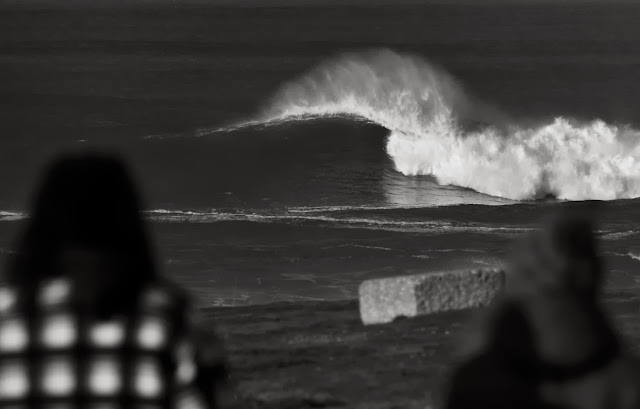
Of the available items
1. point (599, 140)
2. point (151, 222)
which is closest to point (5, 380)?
point (151, 222)

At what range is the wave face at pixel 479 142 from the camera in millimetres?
29891

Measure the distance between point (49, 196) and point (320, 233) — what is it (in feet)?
63.0

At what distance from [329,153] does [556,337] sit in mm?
28329

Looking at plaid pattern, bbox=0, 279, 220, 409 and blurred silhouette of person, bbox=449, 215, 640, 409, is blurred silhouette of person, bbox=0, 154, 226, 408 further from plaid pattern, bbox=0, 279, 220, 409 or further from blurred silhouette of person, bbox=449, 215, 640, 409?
blurred silhouette of person, bbox=449, 215, 640, 409

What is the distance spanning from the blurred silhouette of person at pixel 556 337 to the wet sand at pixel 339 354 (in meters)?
3.50

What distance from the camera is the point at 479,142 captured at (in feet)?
106

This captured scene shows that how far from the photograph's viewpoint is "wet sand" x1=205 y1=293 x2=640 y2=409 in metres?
6.69

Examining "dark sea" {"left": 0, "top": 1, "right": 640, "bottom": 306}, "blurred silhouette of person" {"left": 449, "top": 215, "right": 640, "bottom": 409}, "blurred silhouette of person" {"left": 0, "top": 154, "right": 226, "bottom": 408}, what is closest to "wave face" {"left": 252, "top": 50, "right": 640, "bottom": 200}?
"dark sea" {"left": 0, "top": 1, "right": 640, "bottom": 306}

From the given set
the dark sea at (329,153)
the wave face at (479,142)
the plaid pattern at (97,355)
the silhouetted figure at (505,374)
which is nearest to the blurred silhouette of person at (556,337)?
the silhouetted figure at (505,374)

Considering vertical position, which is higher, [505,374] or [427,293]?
[505,374]

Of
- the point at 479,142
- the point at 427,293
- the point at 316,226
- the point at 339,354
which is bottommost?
the point at 316,226

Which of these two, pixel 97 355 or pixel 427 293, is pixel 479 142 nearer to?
pixel 427 293

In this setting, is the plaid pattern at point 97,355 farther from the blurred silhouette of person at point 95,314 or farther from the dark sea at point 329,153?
the dark sea at point 329,153

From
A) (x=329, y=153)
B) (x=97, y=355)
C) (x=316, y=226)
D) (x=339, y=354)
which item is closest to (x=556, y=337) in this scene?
(x=97, y=355)
